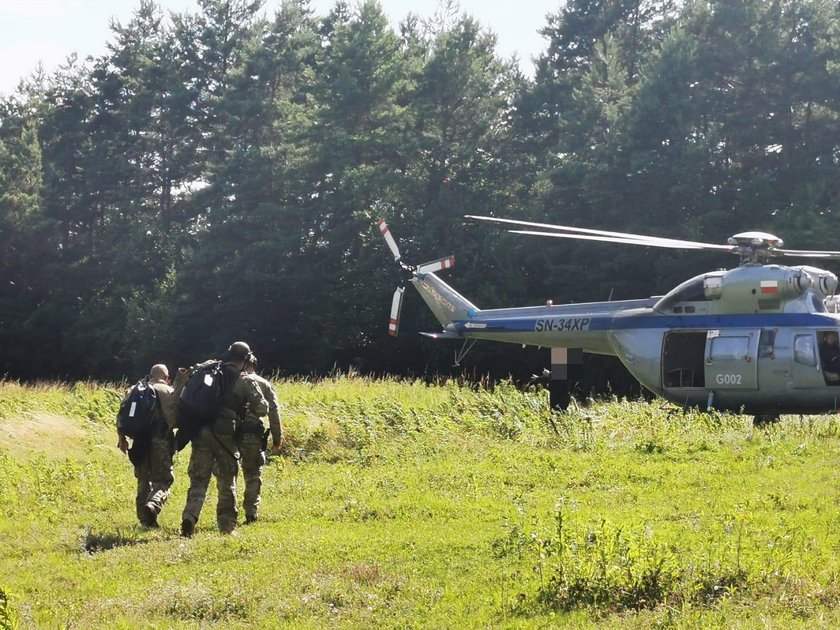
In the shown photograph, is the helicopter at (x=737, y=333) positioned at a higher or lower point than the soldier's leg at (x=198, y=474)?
higher

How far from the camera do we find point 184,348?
48.8 m

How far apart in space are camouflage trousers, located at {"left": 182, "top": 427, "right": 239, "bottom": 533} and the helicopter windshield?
8457 mm

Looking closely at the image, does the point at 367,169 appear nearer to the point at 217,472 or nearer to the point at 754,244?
the point at 754,244

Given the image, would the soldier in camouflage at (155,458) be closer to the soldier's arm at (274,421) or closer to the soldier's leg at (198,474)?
the soldier's leg at (198,474)

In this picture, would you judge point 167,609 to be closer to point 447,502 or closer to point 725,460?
point 447,502

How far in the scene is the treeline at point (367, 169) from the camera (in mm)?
39250

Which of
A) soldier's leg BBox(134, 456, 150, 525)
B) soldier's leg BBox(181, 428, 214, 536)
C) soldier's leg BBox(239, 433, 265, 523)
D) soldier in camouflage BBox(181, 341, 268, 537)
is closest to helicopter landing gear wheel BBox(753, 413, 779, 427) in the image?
soldier's leg BBox(239, 433, 265, 523)

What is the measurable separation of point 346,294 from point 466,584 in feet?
125

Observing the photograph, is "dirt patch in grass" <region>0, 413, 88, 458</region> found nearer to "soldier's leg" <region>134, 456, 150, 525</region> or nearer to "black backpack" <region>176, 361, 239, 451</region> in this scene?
"soldier's leg" <region>134, 456, 150, 525</region>

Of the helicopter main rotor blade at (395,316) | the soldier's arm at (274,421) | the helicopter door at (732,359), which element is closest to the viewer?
the soldier's arm at (274,421)

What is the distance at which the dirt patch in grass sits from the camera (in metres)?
15.9

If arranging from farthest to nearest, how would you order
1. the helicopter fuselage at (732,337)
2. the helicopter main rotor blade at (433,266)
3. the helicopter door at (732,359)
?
1. the helicopter main rotor blade at (433,266)
2. the helicopter door at (732,359)
3. the helicopter fuselage at (732,337)

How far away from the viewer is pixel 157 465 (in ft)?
36.6

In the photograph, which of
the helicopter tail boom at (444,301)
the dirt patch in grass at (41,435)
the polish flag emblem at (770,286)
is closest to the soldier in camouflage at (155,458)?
the dirt patch in grass at (41,435)
